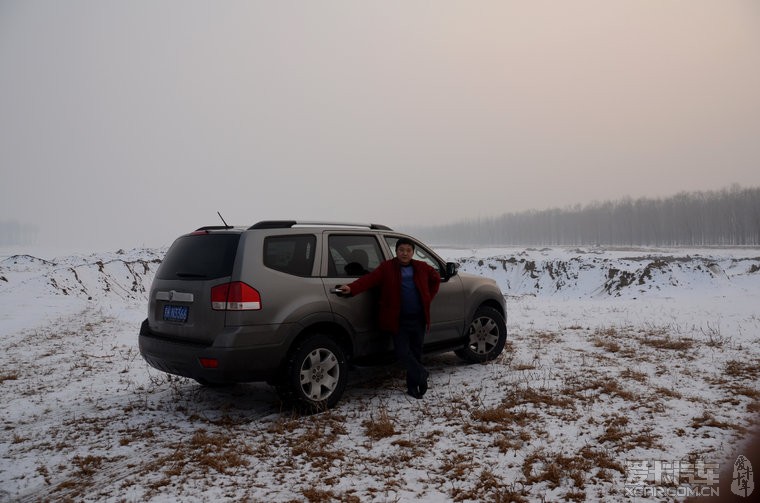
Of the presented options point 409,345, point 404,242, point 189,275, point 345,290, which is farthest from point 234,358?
point 404,242

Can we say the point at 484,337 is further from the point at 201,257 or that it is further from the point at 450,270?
the point at 201,257

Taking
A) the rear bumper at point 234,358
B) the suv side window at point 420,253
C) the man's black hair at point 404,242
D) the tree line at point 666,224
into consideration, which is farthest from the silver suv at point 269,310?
the tree line at point 666,224

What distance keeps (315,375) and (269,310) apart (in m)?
0.91

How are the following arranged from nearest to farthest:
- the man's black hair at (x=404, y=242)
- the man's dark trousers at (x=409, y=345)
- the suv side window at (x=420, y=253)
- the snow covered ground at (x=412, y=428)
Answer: the snow covered ground at (x=412, y=428) < the man's dark trousers at (x=409, y=345) < the man's black hair at (x=404, y=242) < the suv side window at (x=420, y=253)

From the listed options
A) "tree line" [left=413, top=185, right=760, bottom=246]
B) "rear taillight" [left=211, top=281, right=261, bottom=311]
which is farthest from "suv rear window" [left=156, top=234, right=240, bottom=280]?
"tree line" [left=413, top=185, right=760, bottom=246]

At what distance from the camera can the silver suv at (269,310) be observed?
4.61 meters

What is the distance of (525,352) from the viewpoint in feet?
26.3

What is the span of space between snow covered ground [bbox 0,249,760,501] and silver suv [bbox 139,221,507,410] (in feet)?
1.82

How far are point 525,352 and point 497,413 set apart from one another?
133 inches

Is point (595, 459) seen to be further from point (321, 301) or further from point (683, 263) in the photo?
point (683, 263)

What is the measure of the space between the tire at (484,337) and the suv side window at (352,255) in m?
2.01

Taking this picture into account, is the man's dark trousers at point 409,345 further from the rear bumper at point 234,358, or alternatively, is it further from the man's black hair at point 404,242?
the rear bumper at point 234,358

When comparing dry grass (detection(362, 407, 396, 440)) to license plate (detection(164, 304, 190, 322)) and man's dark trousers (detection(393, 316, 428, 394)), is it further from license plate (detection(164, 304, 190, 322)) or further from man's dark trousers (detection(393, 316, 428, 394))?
license plate (detection(164, 304, 190, 322))

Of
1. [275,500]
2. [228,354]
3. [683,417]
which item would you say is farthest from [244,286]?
[683,417]
